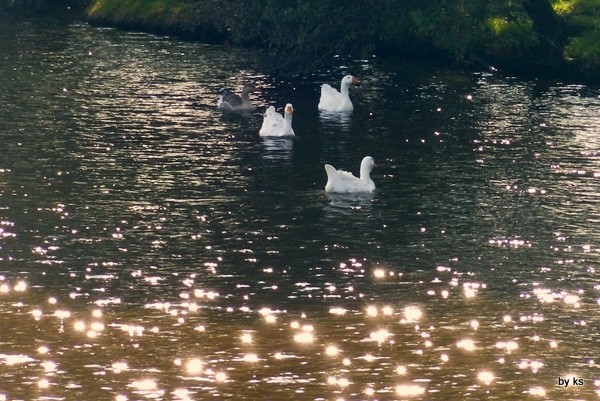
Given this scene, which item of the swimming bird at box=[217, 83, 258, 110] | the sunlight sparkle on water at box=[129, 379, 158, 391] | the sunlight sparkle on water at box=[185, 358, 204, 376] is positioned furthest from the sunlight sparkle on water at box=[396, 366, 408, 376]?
the swimming bird at box=[217, 83, 258, 110]

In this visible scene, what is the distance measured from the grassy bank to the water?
3401mm

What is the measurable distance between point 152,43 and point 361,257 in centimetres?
3703

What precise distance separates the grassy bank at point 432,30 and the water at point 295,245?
11.2 ft

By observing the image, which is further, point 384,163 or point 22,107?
point 22,107

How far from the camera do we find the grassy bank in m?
59.2

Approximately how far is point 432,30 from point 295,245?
27811mm

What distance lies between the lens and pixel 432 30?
197 feet

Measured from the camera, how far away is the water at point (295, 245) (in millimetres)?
26125

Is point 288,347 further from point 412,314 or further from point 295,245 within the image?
point 295,245

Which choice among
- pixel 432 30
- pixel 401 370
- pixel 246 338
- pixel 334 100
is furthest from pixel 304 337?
pixel 432 30

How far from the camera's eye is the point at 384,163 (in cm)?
4406

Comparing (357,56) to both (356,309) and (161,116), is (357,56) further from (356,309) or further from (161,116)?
(356,309)

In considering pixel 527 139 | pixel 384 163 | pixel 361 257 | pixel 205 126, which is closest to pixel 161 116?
pixel 205 126

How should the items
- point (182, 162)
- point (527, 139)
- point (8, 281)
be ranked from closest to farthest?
point (8, 281), point (182, 162), point (527, 139)
